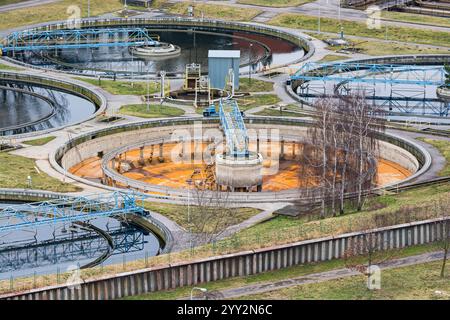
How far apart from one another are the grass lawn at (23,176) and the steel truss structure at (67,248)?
8.50 metres

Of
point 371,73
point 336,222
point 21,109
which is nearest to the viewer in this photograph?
point 336,222

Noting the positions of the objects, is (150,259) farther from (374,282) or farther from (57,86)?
(57,86)

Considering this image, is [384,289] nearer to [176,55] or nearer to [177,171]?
[177,171]

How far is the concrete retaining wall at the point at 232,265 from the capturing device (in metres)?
80.7

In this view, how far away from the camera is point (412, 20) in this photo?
189750 millimetres

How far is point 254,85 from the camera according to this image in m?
151

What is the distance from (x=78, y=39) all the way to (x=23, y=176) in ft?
242

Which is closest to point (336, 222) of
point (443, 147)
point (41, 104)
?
point (443, 147)

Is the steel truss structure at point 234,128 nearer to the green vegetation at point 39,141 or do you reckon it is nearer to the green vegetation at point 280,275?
the green vegetation at point 39,141

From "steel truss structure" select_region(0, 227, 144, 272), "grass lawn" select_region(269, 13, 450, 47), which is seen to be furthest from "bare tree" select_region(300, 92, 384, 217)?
"grass lawn" select_region(269, 13, 450, 47)

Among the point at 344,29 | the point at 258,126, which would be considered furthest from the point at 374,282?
the point at 344,29

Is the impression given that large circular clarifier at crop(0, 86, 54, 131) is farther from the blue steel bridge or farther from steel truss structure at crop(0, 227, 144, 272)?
steel truss structure at crop(0, 227, 144, 272)

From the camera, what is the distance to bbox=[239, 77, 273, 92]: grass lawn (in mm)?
148875

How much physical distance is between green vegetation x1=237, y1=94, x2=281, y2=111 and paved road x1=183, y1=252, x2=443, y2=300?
54193 mm
